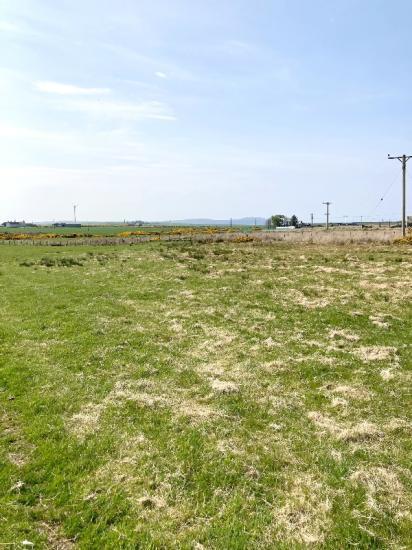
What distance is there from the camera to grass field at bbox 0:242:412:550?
255 inches

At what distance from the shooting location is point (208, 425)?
31.0 ft

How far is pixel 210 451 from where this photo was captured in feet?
27.5

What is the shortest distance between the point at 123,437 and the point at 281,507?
374 cm

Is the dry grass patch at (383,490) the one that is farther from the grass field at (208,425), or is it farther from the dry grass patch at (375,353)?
the dry grass patch at (375,353)

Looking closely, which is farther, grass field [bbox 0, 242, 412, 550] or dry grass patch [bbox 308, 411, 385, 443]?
dry grass patch [bbox 308, 411, 385, 443]

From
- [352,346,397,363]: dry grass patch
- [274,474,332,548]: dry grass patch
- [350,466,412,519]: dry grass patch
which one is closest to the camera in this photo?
[274,474,332,548]: dry grass patch

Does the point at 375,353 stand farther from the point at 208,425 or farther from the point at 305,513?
the point at 305,513

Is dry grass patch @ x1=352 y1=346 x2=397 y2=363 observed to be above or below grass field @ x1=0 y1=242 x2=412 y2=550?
above

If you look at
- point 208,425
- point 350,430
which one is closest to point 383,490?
point 350,430

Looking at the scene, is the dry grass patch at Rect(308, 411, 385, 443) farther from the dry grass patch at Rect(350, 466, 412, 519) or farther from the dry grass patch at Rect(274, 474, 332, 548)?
the dry grass patch at Rect(274, 474, 332, 548)

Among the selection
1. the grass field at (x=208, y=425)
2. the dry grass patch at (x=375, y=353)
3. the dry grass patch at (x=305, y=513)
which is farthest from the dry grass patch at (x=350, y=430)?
the dry grass patch at (x=375, y=353)

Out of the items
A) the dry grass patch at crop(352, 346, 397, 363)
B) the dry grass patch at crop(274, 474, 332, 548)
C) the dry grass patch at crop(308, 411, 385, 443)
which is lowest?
the dry grass patch at crop(274, 474, 332, 548)

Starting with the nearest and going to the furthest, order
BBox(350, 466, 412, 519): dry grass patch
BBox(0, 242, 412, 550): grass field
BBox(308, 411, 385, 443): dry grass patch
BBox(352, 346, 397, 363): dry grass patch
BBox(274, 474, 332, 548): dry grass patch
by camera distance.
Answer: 1. BBox(274, 474, 332, 548): dry grass patch
2. BBox(0, 242, 412, 550): grass field
3. BBox(350, 466, 412, 519): dry grass patch
4. BBox(308, 411, 385, 443): dry grass patch
5. BBox(352, 346, 397, 363): dry grass patch

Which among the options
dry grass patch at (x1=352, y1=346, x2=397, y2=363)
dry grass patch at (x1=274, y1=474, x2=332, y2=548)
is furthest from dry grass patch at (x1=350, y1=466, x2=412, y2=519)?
dry grass patch at (x1=352, y1=346, x2=397, y2=363)
